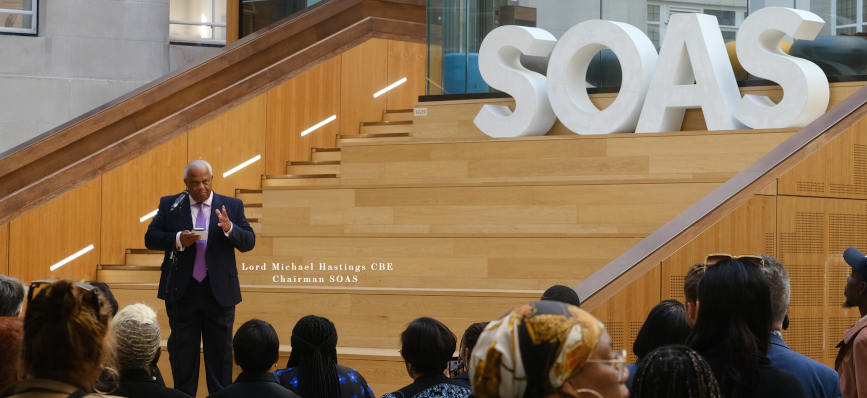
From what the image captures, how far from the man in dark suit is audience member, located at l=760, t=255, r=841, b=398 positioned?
271 centimetres

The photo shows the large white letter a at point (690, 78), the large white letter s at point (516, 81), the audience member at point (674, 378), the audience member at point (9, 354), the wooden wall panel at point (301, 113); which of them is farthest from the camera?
the wooden wall panel at point (301, 113)

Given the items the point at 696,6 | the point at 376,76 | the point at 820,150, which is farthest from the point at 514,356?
the point at 376,76

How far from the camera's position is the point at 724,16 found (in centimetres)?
659

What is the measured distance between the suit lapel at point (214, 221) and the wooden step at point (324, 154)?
116 inches

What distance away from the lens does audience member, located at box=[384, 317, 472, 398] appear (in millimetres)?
2855

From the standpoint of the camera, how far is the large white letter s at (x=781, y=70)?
5844mm

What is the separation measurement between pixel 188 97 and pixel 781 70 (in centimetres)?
389

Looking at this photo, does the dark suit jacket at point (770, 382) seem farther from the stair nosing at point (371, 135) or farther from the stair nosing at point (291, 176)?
the stair nosing at point (371, 135)

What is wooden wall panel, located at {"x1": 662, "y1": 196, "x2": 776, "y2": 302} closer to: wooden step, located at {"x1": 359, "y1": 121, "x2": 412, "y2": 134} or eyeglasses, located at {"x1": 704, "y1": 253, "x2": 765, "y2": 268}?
eyeglasses, located at {"x1": 704, "y1": 253, "x2": 765, "y2": 268}

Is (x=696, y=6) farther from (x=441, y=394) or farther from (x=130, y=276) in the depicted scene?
(x=441, y=394)

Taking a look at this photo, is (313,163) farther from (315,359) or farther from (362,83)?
(315,359)

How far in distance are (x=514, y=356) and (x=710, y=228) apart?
304 cm

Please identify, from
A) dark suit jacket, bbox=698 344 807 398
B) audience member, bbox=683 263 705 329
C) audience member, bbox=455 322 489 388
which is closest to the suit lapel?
audience member, bbox=455 322 489 388

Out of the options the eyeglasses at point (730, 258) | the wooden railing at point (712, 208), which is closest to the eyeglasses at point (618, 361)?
the eyeglasses at point (730, 258)
